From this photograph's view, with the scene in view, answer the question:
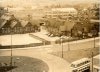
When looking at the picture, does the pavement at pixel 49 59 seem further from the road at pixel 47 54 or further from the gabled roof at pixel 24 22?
the gabled roof at pixel 24 22

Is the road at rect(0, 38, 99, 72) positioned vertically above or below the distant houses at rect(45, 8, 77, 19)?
below

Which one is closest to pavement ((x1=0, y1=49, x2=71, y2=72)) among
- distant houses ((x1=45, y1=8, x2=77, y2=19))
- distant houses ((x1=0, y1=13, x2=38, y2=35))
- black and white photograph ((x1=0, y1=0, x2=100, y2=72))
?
black and white photograph ((x1=0, y1=0, x2=100, y2=72))

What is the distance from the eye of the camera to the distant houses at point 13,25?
5.70 ft

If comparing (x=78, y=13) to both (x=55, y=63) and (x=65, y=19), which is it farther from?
(x=55, y=63)

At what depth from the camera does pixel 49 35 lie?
1803 mm

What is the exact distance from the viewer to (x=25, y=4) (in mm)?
1750

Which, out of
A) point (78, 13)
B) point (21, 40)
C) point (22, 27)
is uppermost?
point (78, 13)

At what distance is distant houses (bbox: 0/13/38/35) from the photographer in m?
1.74

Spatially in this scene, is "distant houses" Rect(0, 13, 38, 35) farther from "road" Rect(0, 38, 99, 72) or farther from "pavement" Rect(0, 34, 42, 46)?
"road" Rect(0, 38, 99, 72)

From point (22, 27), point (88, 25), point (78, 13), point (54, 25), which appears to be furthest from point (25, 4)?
point (88, 25)

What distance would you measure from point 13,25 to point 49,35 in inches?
13.2

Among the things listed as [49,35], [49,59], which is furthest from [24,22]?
[49,59]

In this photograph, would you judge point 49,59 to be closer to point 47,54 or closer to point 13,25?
point 47,54

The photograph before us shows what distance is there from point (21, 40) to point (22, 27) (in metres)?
0.12
